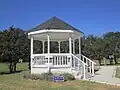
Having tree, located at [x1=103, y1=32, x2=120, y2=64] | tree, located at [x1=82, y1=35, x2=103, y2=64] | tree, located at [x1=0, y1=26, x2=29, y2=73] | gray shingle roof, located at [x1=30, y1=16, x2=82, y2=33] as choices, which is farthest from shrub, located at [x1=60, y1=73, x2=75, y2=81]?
tree, located at [x1=103, y1=32, x2=120, y2=64]

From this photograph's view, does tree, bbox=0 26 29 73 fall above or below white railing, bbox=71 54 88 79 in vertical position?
above

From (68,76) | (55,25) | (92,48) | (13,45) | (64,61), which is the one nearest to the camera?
(68,76)

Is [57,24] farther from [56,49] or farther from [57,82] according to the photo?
[56,49]

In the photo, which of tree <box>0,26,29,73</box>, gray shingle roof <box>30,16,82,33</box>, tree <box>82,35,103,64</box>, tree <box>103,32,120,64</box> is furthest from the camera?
tree <box>103,32,120,64</box>

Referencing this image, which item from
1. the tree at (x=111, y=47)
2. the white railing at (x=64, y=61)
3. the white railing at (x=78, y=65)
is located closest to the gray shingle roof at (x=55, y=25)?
the white railing at (x=64, y=61)

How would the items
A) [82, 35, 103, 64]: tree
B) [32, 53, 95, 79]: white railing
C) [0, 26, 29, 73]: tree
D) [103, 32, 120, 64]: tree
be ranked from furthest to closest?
1. [103, 32, 120, 64]: tree
2. [82, 35, 103, 64]: tree
3. [0, 26, 29, 73]: tree
4. [32, 53, 95, 79]: white railing

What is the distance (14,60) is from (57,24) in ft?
45.0

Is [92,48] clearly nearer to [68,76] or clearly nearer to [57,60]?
[57,60]

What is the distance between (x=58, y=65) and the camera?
60.1ft

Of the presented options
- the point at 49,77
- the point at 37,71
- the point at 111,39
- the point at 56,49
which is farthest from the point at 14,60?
the point at 111,39

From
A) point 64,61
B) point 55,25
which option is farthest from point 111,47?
point 64,61

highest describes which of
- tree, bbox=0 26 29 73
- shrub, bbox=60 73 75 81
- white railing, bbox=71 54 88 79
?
tree, bbox=0 26 29 73

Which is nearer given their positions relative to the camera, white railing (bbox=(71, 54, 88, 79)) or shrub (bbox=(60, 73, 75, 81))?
shrub (bbox=(60, 73, 75, 81))

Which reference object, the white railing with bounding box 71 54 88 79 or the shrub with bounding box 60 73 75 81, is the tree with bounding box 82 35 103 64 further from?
the shrub with bounding box 60 73 75 81
